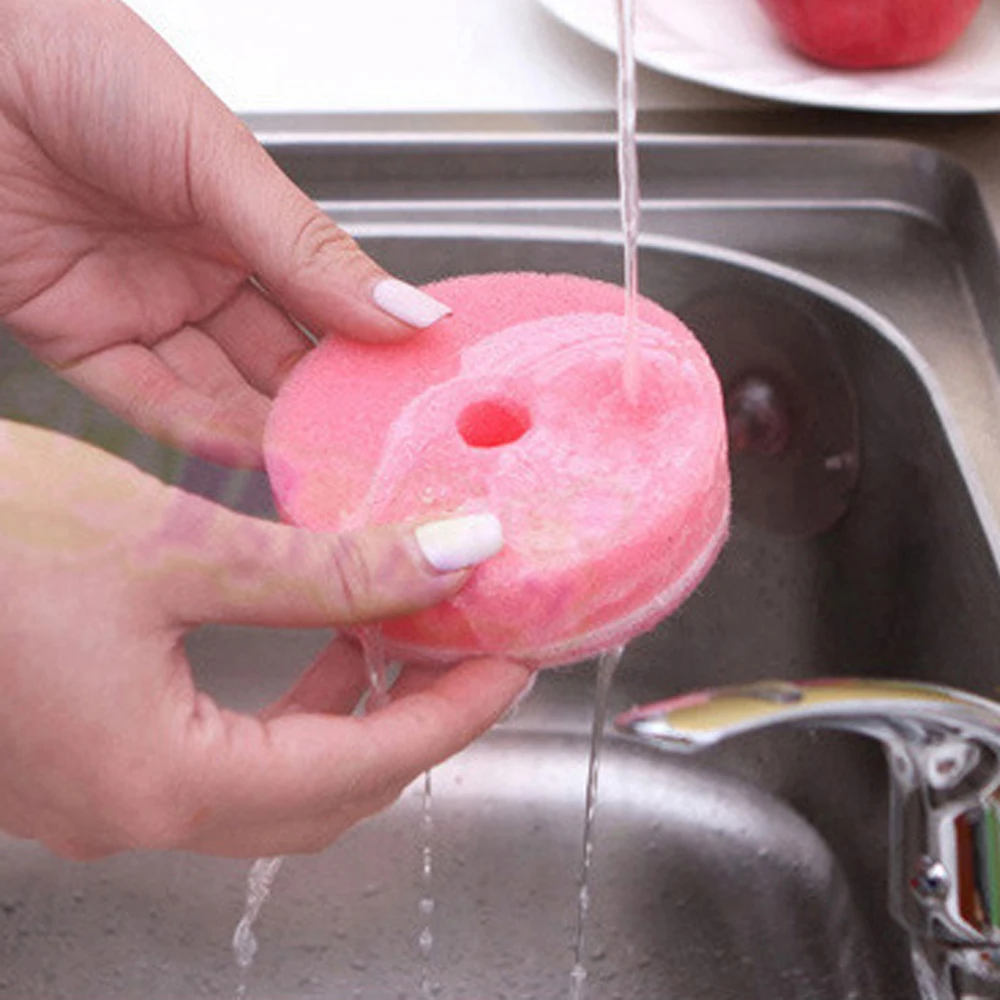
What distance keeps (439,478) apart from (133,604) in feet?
0.45

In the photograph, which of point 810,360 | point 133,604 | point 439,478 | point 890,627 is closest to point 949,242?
point 810,360

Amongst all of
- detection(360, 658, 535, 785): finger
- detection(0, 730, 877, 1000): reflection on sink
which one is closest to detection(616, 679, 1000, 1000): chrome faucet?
detection(360, 658, 535, 785): finger

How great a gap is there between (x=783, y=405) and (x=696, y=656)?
0.48ft

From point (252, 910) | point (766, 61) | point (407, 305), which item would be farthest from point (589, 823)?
point (766, 61)

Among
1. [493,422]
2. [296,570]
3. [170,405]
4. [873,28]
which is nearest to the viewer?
[296,570]

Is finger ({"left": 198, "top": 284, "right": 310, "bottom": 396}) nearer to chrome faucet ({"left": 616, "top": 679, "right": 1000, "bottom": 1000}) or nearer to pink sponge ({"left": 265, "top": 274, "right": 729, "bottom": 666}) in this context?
→ pink sponge ({"left": 265, "top": 274, "right": 729, "bottom": 666})

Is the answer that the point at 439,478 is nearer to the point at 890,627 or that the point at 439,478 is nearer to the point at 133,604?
the point at 133,604

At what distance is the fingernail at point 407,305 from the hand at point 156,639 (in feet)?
0.53

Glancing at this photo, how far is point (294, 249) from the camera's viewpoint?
72 cm

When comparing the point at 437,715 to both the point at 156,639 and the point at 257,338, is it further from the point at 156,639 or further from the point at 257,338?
the point at 257,338

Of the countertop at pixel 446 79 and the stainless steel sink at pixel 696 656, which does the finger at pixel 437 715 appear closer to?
the stainless steel sink at pixel 696 656

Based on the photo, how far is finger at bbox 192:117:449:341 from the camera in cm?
69

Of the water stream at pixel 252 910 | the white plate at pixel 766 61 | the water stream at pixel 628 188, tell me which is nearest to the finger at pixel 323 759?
the water stream at pixel 628 188

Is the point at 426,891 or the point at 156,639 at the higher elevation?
the point at 156,639
